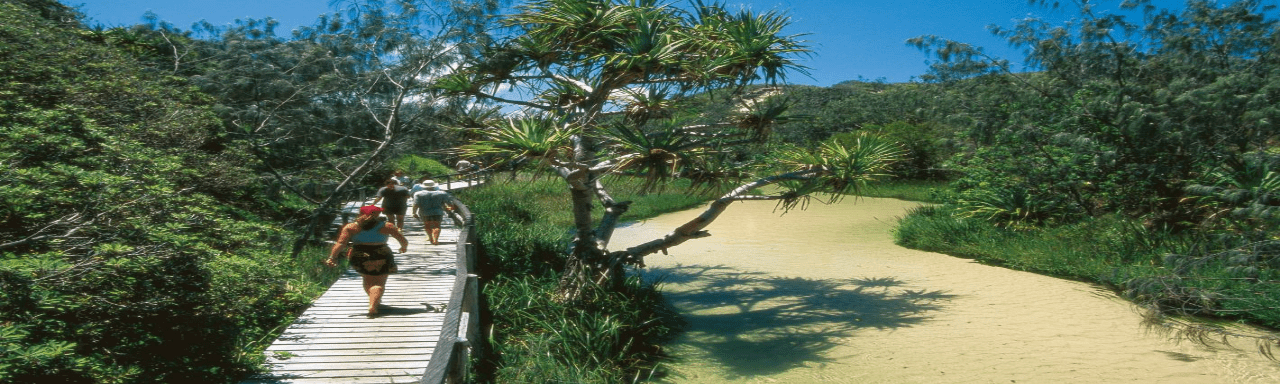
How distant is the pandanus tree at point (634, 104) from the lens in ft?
25.7

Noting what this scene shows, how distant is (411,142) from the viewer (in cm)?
1452

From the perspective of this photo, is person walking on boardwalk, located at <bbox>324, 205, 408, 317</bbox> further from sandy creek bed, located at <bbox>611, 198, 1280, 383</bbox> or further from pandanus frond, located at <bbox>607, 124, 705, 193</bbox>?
sandy creek bed, located at <bbox>611, 198, 1280, 383</bbox>

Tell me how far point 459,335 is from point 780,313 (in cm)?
571

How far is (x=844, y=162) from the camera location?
871cm

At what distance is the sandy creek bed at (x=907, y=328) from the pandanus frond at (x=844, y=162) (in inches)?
70.1

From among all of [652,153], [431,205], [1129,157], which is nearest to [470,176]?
[431,205]

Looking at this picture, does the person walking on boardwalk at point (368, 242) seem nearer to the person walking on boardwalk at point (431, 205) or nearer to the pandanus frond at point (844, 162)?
the person walking on boardwalk at point (431, 205)

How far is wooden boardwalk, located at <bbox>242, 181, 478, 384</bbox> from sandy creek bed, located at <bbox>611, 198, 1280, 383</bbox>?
266 centimetres

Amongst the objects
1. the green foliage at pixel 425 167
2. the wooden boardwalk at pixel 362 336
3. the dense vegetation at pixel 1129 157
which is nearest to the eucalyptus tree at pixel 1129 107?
the dense vegetation at pixel 1129 157

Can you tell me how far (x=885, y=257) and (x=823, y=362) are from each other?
761 centimetres

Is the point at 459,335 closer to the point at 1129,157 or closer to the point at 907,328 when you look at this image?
the point at 907,328

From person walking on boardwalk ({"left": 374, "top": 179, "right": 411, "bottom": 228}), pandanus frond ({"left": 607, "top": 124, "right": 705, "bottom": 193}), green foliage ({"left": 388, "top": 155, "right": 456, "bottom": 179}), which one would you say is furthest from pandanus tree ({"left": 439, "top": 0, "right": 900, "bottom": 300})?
green foliage ({"left": 388, "top": 155, "right": 456, "bottom": 179})

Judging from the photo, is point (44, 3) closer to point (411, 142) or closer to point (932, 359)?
point (411, 142)

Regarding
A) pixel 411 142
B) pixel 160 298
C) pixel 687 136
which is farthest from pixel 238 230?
pixel 411 142
